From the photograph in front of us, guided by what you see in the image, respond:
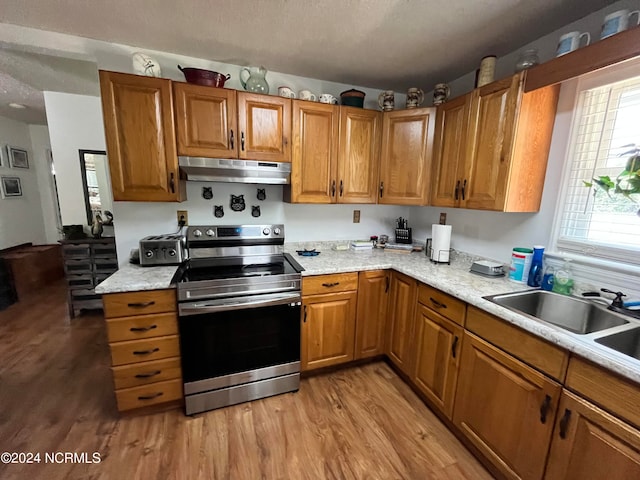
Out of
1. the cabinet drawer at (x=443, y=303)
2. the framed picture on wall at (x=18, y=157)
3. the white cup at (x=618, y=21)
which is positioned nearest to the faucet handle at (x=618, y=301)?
the cabinet drawer at (x=443, y=303)

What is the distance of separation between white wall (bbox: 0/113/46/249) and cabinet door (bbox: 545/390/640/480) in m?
6.54

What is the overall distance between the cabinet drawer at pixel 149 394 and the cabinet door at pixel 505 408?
178cm

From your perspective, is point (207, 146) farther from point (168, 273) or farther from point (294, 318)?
point (294, 318)

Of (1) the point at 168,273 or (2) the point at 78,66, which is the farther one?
(2) the point at 78,66

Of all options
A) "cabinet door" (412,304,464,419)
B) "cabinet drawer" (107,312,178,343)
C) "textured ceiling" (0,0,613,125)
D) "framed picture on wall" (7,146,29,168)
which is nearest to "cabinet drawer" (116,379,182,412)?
"cabinet drawer" (107,312,178,343)

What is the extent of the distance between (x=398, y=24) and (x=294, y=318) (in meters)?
2.00

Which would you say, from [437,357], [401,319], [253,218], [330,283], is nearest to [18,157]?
[253,218]

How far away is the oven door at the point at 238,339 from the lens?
172cm

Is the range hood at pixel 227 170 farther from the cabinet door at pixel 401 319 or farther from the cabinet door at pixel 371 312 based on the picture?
the cabinet door at pixel 401 319

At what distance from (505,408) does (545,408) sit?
216 mm

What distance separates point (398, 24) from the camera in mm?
1635

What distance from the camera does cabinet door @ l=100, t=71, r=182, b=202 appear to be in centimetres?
173

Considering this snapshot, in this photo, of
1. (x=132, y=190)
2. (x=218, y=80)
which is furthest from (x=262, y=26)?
(x=132, y=190)

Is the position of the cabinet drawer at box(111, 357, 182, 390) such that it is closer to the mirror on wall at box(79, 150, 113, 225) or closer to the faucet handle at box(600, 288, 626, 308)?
the faucet handle at box(600, 288, 626, 308)
